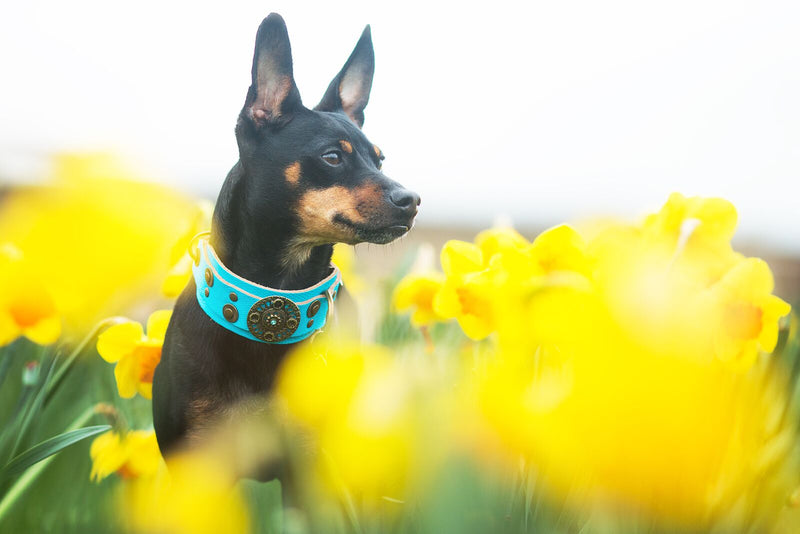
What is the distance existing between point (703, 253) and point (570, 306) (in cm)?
18

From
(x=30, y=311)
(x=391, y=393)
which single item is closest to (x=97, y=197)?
(x=30, y=311)

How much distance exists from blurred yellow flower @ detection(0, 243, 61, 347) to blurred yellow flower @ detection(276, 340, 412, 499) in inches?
19.6

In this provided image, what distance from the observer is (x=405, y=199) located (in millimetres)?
903

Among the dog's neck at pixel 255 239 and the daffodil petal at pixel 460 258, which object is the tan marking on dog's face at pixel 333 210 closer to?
the dog's neck at pixel 255 239

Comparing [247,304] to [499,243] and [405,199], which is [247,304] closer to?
[405,199]

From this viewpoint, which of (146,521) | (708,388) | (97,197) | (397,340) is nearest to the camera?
(708,388)

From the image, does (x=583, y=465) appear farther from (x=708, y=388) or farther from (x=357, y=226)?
(x=357, y=226)

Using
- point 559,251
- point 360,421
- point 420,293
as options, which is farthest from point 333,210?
point 360,421

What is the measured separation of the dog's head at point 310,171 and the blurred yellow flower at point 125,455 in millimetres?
391

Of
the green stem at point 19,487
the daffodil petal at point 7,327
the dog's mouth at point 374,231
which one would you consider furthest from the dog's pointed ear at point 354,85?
the green stem at point 19,487

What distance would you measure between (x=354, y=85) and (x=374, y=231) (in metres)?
0.26

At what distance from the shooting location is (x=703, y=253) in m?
0.56

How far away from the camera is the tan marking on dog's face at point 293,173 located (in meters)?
0.92

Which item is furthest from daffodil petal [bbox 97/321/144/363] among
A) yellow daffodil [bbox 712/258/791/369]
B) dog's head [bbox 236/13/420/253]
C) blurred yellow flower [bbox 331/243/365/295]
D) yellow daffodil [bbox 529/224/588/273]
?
yellow daffodil [bbox 712/258/791/369]
